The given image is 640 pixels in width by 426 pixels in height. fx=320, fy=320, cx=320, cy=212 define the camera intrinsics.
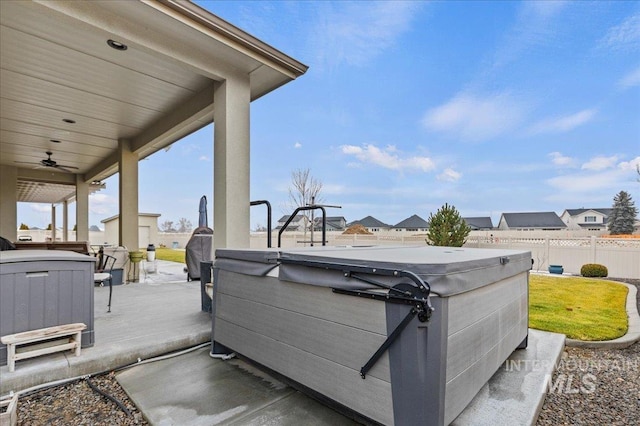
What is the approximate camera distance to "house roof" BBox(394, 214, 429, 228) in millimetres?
36244

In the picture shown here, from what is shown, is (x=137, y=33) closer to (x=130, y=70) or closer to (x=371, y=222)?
(x=130, y=70)

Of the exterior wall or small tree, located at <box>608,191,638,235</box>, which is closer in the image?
small tree, located at <box>608,191,638,235</box>

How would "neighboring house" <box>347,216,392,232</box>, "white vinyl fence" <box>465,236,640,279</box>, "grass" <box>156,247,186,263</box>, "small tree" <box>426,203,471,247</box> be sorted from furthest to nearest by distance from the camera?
"neighboring house" <box>347,216,392,232</box>, "grass" <box>156,247,186,263</box>, "small tree" <box>426,203,471,247</box>, "white vinyl fence" <box>465,236,640,279</box>

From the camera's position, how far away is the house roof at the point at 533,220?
3183cm

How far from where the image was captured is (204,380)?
2.54 meters

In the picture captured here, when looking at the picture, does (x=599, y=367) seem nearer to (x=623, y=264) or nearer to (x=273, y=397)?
(x=273, y=397)

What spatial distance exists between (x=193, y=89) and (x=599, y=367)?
5.92 meters

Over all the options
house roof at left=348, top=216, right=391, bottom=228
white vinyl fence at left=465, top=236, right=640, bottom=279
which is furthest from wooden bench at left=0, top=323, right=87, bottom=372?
house roof at left=348, top=216, right=391, bottom=228

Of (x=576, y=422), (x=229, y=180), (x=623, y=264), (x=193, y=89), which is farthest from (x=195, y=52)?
(x=623, y=264)

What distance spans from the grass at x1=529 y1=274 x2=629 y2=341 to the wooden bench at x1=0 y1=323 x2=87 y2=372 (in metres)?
5.01

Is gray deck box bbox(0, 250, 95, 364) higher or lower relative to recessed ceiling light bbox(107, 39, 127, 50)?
lower

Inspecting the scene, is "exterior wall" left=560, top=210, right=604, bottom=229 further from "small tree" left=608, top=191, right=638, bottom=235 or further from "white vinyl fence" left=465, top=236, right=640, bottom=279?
"white vinyl fence" left=465, top=236, right=640, bottom=279

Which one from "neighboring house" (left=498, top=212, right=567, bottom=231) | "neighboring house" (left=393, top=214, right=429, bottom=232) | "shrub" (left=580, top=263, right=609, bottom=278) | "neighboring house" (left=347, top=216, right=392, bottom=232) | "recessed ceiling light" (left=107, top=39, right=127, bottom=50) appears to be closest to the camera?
"recessed ceiling light" (left=107, top=39, right=127, bottom=50)

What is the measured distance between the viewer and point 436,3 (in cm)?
945
